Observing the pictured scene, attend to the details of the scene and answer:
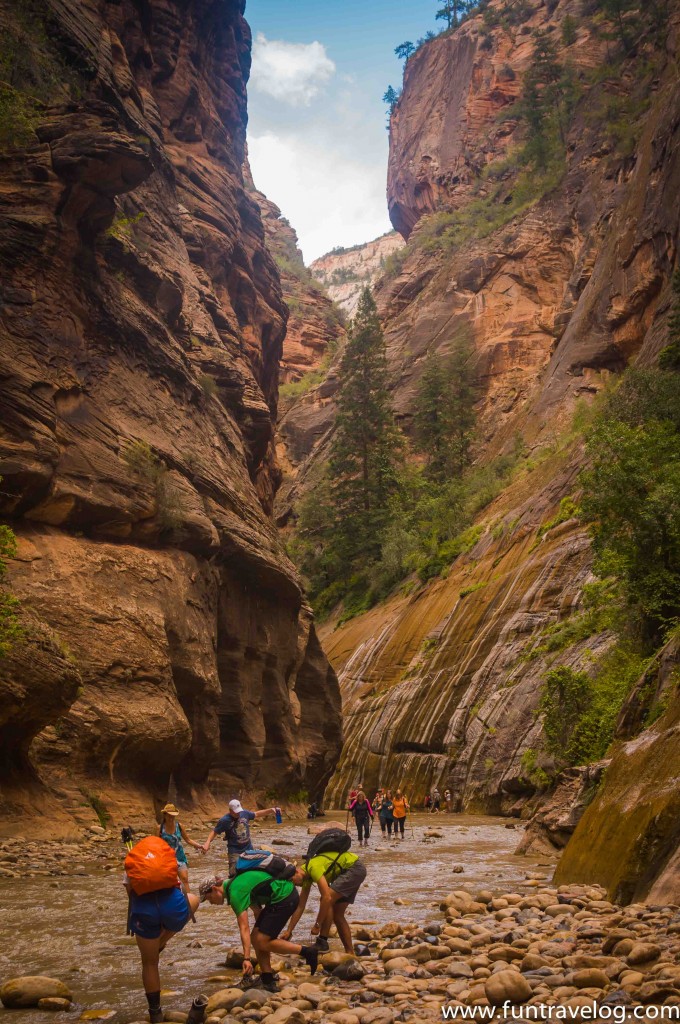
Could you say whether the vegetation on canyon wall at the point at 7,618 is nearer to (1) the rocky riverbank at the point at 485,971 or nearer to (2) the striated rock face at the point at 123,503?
(2) the striated rock face at the point at 123,503

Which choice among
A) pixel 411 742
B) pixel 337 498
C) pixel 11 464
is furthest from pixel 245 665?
pixel 337 498

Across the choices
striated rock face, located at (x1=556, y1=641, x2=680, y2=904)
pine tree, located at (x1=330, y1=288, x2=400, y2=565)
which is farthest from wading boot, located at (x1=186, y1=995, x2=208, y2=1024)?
pine tree, located at (x1=330, y1=288, x2=400, y2=565)

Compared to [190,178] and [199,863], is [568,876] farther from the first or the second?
[190,178]

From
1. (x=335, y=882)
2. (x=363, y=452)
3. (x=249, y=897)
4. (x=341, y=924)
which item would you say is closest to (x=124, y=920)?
(x=341, y=924)

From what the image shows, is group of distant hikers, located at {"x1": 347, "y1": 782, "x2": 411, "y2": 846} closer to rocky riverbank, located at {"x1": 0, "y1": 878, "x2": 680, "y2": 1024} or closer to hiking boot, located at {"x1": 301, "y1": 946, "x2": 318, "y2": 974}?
rocky riverbank, located at {"x1": 0, "y1": 878, "x2": 680, "y2": 1024}

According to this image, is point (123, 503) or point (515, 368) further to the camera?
point (515, 368)

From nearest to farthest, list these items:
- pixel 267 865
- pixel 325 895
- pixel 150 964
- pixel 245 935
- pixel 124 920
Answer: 1. pixel 150 964
2. pixel 267 865
3. pixel 245 935
4. pixel 325 895
5. pixel 124 920

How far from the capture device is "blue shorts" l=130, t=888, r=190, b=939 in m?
5.93

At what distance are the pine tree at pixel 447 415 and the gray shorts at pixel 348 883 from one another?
157 ft

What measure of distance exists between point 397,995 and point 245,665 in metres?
22.2

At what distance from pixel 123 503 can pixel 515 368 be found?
41554mm

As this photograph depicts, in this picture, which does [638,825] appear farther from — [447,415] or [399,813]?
[447,415]

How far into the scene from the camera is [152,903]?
5984mm

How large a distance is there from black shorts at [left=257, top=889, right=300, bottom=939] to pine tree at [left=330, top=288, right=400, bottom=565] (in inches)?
1848
